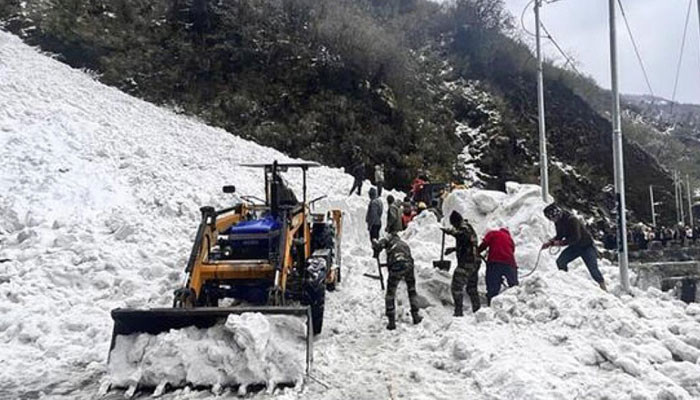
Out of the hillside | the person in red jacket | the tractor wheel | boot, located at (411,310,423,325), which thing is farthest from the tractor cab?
the hillside

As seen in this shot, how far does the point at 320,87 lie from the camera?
106ft

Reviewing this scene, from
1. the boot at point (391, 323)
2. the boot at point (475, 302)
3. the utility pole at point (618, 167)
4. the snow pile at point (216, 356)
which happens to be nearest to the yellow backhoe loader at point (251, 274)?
the snow pile at point (216, 356)

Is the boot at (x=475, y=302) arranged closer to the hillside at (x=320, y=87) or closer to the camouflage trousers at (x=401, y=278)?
the camouflage trousers at (x=401, y=278)

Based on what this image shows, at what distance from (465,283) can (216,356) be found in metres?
4.13

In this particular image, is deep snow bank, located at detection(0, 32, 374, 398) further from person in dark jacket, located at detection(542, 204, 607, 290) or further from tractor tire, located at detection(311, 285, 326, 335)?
person in dark jacket, located at detection(542, 204, 607, 290)

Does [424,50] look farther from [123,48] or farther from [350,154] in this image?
[123,48]

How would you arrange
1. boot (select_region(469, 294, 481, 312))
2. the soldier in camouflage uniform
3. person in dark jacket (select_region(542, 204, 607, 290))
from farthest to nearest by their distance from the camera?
person in dark jacket (select_region(542, 204, 607, 290)) < boot (select_region(469, 294, 481, 312)) < the soldier in camouflage uniform

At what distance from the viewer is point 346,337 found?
803 centimetres

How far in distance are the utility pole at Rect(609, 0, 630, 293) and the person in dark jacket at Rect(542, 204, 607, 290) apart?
0.39 metres

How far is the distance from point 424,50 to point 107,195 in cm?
3784

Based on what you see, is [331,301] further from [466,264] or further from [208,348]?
[208,348]

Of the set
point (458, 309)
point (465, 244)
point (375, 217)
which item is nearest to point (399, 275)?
point (458, 309)

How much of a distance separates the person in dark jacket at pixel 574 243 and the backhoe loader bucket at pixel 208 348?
524cm

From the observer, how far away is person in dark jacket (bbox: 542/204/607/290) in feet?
31.9
